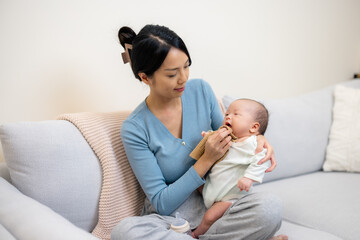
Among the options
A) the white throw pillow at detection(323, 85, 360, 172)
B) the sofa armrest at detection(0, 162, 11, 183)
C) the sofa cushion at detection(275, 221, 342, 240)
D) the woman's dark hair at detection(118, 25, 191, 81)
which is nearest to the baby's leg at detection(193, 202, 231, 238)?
the sofa cushion at detection(275, 221, 342, 240)

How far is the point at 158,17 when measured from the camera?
5.81ft

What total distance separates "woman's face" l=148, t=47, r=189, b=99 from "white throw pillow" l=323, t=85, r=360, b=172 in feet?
3.99

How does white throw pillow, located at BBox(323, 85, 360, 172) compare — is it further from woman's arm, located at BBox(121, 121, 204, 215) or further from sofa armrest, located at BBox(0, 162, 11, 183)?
sofa armrest, located at BBox(0, 162, 11, 183)

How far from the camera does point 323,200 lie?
150cm

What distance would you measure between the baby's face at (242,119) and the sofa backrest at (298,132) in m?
0.48

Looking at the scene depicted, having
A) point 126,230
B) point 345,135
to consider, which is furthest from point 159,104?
point 345,135

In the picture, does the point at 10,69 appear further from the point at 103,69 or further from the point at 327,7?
the point at 327,7

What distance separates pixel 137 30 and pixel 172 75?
0.66m

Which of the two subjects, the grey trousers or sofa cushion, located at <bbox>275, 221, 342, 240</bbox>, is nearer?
the grey trousers

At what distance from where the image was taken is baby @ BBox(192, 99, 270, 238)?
117 cm

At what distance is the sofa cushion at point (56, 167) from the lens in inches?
44.8

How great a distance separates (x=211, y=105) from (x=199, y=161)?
1.06 feet

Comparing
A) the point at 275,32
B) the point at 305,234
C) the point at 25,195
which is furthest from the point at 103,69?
the point at 275,32

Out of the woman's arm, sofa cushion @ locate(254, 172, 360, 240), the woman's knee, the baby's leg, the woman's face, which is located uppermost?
the woman's face
